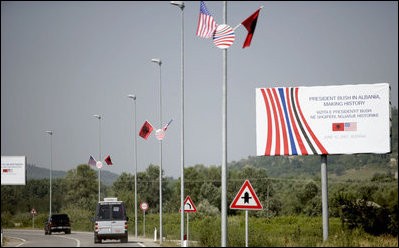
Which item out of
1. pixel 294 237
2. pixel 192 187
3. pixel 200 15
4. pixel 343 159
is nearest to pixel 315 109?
pixel 294 237

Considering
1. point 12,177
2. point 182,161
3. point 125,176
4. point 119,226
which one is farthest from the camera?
point 125,176

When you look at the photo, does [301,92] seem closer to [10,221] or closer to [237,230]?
[237,230]

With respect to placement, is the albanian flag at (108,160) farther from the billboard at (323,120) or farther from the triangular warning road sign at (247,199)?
the triangular warning road sign at (247,199)

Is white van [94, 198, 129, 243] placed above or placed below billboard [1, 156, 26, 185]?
below

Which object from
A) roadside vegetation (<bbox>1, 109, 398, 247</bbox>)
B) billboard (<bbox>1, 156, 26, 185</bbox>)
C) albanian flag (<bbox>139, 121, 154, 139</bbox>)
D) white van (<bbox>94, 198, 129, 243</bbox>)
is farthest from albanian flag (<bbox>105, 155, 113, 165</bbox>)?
white van (<bbox>94, 198, 129, 243</bbox>)

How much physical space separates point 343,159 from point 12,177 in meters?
132

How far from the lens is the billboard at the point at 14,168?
2008 inches

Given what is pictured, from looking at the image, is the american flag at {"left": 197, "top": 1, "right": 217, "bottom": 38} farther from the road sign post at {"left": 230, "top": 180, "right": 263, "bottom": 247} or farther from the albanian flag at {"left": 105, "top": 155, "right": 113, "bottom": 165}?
the albanian flag at {"left": 105, "top": 155, "right": 113, "bottom": 165}

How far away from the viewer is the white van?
104 ft

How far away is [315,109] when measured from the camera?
27.0 m

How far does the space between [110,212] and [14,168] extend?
75.0ft

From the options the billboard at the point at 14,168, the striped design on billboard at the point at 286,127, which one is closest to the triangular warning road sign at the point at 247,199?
the striped design on billboard at the point at 286,127

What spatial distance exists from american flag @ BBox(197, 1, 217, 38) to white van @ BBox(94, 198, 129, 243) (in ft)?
51.9

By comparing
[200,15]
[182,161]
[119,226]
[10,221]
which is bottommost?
[10,221]
